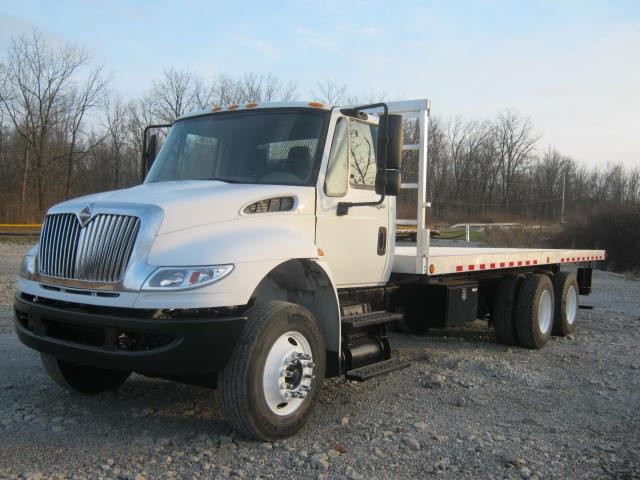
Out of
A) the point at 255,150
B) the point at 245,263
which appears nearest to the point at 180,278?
the point at 245,263

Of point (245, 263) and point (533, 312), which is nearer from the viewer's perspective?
point (245, 263)

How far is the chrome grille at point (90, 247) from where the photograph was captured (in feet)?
12.6

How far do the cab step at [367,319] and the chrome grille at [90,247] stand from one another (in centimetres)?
183

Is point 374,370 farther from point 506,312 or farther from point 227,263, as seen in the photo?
point 506,312

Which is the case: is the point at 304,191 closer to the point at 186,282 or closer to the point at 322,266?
the point at 322,266

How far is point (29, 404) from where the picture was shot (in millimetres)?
4801

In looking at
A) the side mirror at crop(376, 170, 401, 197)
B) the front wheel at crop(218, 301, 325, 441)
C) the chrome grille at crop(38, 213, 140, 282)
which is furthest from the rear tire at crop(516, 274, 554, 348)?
the chrome grille at crop(38, 213, 140, 282)

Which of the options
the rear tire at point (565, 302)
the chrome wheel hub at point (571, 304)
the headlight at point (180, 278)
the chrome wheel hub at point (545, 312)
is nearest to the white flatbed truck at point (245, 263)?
the headlight at point (180, 278)

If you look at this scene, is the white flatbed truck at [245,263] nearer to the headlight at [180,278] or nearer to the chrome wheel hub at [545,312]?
the headlight at [180,278]

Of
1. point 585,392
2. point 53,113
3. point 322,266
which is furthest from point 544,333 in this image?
point 53,113

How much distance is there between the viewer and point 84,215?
4.05 metres

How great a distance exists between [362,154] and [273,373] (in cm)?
219

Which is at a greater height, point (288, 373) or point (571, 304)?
point (288, 373)

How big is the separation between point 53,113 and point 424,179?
1693 inches
